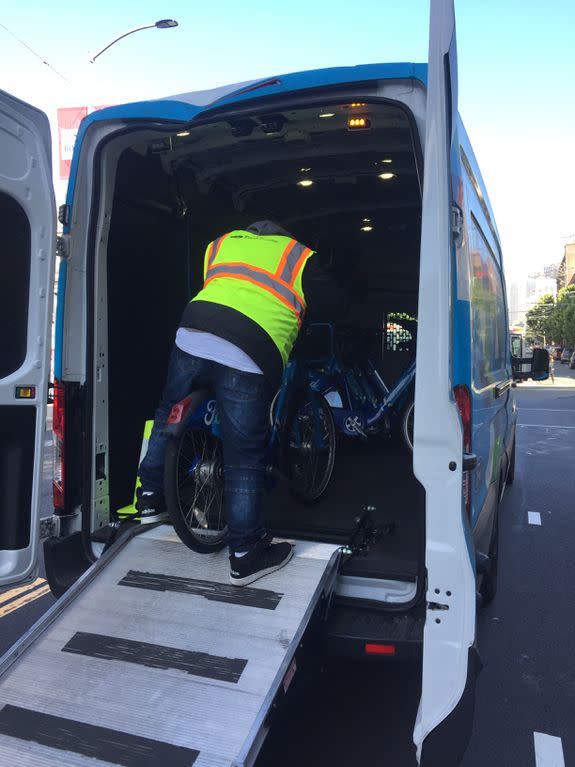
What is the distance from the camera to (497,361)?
4.23 metres

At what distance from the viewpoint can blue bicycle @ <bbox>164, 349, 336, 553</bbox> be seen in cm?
301

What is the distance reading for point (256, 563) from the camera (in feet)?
9.20

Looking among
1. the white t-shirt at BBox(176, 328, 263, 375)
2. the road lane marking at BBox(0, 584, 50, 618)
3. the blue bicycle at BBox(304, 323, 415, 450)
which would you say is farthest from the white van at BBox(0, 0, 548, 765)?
the blue bicycle at BBox(304, 323, 415, 450)

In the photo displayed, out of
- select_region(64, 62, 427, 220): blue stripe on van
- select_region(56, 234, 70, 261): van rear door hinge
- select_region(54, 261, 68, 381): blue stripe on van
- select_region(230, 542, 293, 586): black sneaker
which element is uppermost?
select_region(64, 62, 427, 220): blue stripe on van

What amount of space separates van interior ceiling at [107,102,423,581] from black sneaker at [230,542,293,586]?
344mm

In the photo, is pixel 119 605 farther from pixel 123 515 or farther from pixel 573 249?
pixel 573 249

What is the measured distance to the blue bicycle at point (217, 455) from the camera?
9.87 ft

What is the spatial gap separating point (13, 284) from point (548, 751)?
3.04 metres

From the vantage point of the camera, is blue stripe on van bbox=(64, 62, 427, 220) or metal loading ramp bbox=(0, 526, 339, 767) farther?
blue stripe on van bbox=(64, 62, 427, 220)

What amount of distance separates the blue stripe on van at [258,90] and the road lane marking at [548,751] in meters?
2.79

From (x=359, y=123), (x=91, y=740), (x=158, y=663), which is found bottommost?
(x=91, y=740)

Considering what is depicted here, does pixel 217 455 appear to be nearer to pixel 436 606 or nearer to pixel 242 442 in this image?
pixel 242 442

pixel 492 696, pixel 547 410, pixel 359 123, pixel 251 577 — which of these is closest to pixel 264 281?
pixel 359 123

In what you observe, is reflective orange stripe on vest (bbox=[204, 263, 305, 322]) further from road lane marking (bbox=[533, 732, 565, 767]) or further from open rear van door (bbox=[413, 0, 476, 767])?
road lane marking (bbox=[533, 732, 565, 767])
